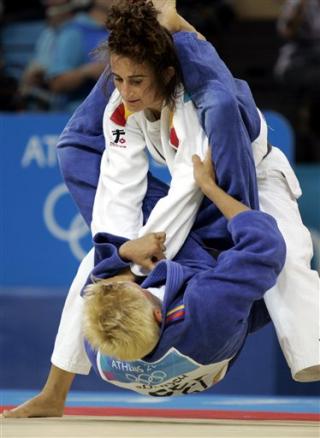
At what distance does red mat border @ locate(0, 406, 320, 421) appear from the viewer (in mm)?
3529

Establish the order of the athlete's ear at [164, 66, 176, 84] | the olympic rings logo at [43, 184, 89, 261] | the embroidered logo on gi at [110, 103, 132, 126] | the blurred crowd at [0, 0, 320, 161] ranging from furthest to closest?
the blurred crowd at [0, 0, 320, 161] < the olympic rings logo at [43, 184, 89, 261] < the embroidered logo on gi at [110, 103, 132, 126] < the athlete's ear at [164, 66, 176, 84]

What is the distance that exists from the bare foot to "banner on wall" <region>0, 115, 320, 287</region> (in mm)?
1807

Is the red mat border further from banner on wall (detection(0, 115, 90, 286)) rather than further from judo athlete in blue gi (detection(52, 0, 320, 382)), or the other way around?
banner on wall (detection(0, 115, 90, 286))

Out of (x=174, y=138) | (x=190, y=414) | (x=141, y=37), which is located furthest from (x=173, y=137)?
(x=190, y=414)

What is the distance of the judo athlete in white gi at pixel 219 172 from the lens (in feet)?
9.40

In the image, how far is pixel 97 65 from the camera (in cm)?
593

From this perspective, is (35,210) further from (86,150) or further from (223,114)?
(223,114)

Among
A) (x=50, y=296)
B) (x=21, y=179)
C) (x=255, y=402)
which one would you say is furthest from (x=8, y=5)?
(x=255, y=402)

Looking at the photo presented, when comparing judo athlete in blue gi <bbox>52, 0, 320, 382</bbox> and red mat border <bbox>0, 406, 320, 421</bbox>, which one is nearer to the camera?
judo athlete in blue gi <bbox>52, 0, 320, 382</bbox>

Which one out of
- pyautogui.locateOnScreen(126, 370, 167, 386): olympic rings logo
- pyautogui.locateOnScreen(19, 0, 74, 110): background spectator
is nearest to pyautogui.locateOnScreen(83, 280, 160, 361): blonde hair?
pyautogui.locateOnScreen(126, 370, 167, 386): olympic rings logo

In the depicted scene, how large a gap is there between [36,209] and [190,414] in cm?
179

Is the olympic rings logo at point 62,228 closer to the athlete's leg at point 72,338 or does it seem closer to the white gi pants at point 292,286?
the athlete's leg at point 72,338

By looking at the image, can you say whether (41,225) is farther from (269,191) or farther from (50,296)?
(269,191)

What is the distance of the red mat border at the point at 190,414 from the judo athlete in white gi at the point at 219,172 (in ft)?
1.38
